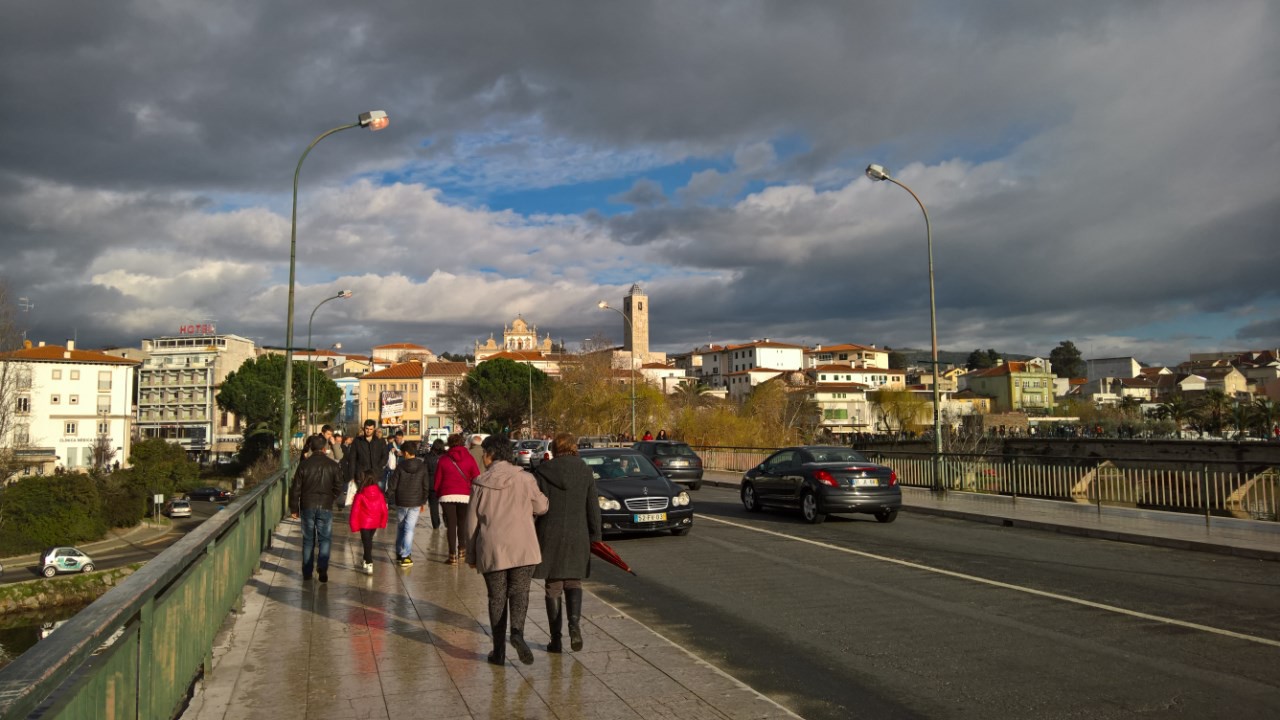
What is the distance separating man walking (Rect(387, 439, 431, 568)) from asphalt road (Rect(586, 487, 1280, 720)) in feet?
8.76

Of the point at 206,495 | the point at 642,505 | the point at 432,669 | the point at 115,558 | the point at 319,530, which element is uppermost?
the point at 319,530

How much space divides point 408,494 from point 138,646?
27.7 ft

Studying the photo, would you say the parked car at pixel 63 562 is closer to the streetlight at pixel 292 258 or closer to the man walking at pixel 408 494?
the streetlight at pixel 292 258

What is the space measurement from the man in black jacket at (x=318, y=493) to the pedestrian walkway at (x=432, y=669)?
0.94 meters

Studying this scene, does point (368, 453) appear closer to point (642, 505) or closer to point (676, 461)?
point (642, 505)

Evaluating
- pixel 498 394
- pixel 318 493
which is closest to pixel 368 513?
pixel 318 493

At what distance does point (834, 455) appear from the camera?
18.0 metres

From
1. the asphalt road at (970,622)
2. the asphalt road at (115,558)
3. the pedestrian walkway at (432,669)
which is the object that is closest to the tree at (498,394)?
the asphalt road at (115,558)

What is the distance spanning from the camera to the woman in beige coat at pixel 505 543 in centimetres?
655

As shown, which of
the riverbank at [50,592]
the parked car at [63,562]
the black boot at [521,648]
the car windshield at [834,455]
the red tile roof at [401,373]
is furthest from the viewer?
the red tile roof at [401,373]

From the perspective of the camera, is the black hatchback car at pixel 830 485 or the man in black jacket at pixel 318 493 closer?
the man in black jacket at pixel 318 493

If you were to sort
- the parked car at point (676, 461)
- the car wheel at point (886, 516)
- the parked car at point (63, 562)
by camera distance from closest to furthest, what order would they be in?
the car wheel at point (886, 516)
the parked car at point (676, 461)
the parked car at point (63, 562)

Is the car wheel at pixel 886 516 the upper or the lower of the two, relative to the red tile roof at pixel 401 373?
lower

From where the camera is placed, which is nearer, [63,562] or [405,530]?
[405,530]
